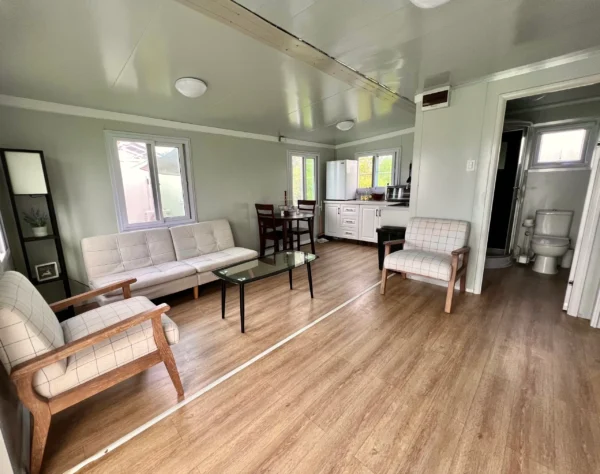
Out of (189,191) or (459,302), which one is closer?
(459,302)

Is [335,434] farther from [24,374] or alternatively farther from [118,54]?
[118,54]

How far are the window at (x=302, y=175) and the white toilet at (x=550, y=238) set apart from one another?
12.5 feet

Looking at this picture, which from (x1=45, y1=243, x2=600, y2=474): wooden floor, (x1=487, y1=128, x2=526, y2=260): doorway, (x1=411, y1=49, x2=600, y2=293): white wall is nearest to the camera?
(x1=45, y1=243, x2=600, y2=474): wooden floor

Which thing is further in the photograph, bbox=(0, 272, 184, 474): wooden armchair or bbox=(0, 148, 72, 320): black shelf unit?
bbox=(0, 148, 72, 320): black shelf unit

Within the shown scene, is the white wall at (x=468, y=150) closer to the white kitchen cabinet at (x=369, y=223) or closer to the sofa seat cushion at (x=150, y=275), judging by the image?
the white kitchen cabinet at (x=369, y=223)

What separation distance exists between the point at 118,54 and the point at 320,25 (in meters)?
1.40

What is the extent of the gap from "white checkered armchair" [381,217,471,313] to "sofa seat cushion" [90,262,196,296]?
2254 millimetres

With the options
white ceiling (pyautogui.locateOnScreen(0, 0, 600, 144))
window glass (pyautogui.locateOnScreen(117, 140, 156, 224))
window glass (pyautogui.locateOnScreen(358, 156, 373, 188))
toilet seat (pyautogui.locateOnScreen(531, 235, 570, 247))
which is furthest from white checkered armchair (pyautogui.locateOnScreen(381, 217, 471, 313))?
window glass (pyautogui.locateOnScreen(117, 140, 156, 224))

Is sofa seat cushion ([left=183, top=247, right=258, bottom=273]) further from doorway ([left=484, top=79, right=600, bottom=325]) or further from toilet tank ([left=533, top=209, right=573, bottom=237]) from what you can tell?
toilet tank ([left=533, top=209, right=573, bottom=237])

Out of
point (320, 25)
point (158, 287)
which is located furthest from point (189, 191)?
point (320, 25)

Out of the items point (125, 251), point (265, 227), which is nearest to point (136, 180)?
point (125, 251)

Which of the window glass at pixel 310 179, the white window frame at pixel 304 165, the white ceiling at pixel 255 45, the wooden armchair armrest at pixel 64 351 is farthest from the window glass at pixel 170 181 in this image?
the window glass at pixel 310 179

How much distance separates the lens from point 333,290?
2977mm

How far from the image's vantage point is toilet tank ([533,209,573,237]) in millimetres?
3326
